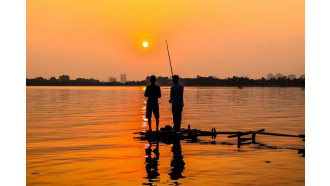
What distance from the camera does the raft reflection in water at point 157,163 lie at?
12426 millimetres

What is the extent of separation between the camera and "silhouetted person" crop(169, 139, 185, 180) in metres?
12.5

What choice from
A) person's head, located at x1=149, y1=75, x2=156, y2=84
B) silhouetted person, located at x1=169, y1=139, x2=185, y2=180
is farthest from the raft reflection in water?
person's head, located at x1=149, y1=75, x2=156, y2=84

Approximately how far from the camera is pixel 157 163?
47.0 ft

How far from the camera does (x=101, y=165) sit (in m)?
14.4

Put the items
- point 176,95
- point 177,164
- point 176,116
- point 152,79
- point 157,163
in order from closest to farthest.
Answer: point 177,164 → point 157,163 → point 152,79 → point 176,95 → point 176,116

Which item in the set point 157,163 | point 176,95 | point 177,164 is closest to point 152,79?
point 176,95

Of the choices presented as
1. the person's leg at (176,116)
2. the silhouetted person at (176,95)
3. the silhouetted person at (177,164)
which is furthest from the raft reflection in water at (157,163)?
the silhouetted person at (176,95)

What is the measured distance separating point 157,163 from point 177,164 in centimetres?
68

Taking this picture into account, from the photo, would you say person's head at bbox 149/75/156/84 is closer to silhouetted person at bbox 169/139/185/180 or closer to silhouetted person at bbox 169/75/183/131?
silhouetted person at bbox 169/75/183/131

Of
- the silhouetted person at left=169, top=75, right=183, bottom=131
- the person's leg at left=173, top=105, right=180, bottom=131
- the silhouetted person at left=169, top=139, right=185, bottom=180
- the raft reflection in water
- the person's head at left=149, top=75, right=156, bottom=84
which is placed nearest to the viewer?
the raft reflection in water

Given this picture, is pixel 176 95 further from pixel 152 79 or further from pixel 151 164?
pixel 151 164
